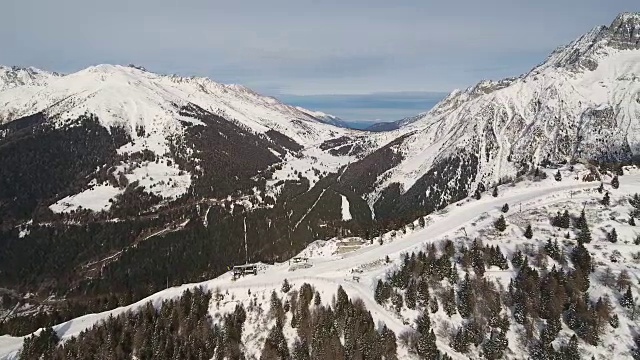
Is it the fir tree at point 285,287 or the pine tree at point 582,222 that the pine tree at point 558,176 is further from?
the fir tree at point 285,287

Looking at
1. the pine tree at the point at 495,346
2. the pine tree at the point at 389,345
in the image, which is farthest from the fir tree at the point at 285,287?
the pine tree at the point at 495,346

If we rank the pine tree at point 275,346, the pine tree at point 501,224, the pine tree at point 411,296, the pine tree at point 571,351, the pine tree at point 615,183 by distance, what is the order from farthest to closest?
1. the pine tree at point 615,183
2. the pine tree at point 501,224
3. the pine tree at point 411,296
4. the pine tree at point 275,346
5. the pine tree at point 571,351

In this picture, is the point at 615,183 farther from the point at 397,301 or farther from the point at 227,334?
the point at 227,334

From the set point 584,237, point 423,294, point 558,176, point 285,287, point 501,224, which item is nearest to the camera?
point 423,294

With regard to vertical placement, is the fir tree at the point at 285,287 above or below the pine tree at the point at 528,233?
below

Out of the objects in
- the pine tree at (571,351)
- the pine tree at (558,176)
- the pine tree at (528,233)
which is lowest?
the pine tree at (571,351)

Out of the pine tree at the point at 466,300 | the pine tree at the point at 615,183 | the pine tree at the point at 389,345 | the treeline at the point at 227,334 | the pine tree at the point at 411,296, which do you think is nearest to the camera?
the pine tree at the point at 389,345

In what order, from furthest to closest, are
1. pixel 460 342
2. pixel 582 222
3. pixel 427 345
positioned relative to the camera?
pixel 582 222
pixel 460 342
pixel 427 345

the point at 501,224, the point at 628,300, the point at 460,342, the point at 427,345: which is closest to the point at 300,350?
the point at 427,345

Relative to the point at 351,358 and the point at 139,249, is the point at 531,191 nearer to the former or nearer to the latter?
the point at 351,358

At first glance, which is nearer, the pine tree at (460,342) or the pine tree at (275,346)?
the pine tree at (460,342)
